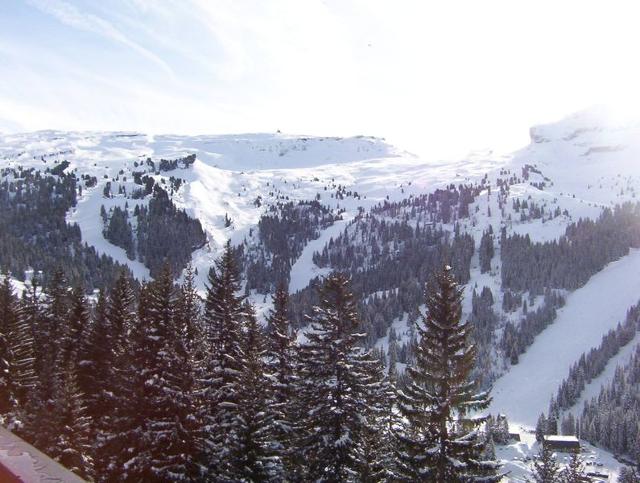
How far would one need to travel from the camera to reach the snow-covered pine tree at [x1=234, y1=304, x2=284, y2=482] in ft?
83.1

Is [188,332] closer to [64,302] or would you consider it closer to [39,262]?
[64,302]

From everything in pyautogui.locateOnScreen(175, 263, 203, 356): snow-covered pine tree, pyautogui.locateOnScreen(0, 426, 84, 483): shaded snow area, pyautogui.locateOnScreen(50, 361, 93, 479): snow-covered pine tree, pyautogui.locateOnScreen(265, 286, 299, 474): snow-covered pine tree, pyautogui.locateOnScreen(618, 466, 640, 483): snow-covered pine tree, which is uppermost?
pyautogui.locateOnScreen(0, 426, 84, 483): shaded snow area

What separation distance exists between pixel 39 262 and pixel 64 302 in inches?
6229

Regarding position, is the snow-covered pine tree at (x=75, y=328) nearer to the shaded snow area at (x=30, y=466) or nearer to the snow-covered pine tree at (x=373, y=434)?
the snow-covered pine tree at (x=373, y=434)

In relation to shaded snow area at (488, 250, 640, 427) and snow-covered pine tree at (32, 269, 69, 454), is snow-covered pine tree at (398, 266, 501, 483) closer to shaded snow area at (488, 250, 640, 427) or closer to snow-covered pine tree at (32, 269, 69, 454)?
snow-covered pine tree at (32, 269, 69, 454)

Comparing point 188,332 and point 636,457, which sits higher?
point 188,332

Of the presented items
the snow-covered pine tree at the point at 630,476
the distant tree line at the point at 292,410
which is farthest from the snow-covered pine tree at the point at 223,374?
the snow-covered pine tree at the point at 630,476

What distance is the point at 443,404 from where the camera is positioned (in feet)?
76.2

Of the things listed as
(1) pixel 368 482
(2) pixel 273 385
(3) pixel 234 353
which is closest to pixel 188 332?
(3) pixel 234 353

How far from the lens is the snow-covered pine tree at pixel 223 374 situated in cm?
2539

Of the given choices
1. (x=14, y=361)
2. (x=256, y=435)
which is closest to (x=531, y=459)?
(x=14, y=361)

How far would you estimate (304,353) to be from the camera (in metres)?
26.3

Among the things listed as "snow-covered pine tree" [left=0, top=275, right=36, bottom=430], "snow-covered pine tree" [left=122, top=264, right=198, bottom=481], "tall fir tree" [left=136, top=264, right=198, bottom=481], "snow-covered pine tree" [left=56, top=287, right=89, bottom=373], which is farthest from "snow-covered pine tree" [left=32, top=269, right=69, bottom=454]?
"tall fir tree" [left=136, top=264, right=198, bottom=481]

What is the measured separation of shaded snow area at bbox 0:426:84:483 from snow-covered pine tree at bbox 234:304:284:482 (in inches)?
902
